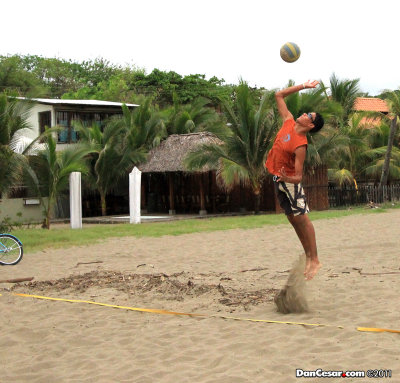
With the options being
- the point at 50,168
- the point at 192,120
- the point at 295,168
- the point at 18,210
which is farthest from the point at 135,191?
the point at 295,168

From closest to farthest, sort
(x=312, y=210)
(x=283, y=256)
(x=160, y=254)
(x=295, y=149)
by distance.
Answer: (x=295, y=149) < (x=283, y=256) < (x=160, y=254) < (x=312, y=210)

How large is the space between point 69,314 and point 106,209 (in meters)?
19.4

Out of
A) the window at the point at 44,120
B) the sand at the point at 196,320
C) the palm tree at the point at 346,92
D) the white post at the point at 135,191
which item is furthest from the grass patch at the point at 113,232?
the palm tree at the point at 346,92

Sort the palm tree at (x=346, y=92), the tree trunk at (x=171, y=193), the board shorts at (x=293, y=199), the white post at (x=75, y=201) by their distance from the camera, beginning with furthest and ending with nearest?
1. the palm tree at (x=346, y=92)
2. the tree trunk at (x=171, y=193)
3. the white post at (x=75, y=201)
4. the board shorts at (x=293, y=199)

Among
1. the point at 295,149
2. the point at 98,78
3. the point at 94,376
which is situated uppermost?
the point at 98,78

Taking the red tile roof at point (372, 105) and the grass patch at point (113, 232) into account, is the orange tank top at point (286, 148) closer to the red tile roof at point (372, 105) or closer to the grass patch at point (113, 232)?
the grass patch at point (113, 232)

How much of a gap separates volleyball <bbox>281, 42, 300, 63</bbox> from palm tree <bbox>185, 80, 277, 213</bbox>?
47.4ft

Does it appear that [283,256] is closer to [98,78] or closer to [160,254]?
[160,254]

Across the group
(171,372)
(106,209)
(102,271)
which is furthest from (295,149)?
(106,209)

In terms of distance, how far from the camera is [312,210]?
24125 millimetres

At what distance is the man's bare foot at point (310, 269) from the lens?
6.27 m

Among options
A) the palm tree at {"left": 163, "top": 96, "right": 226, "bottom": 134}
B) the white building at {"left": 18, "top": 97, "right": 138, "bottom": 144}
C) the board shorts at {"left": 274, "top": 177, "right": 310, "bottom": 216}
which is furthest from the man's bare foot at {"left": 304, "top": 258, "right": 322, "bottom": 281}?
the white building at {"left": 18, "top": 97, "right": 138, "bottom": 144}

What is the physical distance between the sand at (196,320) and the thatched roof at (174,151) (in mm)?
12010

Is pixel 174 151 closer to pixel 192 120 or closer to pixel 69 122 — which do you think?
pixel 192 120
